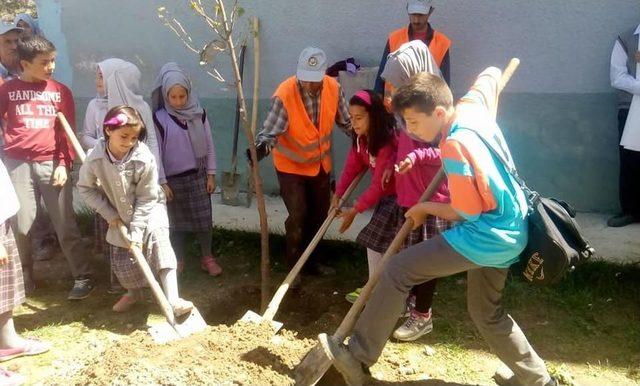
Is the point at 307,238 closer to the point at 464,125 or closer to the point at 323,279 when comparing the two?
the point at 323,279

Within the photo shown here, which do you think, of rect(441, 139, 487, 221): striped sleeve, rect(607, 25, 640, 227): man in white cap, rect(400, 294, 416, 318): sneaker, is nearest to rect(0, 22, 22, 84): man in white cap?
rect(400, 294, 416, 318): sneaker

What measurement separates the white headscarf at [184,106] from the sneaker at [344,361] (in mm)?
2019

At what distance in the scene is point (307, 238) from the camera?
434 centimetres

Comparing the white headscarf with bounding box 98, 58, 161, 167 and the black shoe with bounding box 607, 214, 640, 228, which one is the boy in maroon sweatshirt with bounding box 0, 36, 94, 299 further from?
the black shoe with bounding box 607, 214, 640, 228

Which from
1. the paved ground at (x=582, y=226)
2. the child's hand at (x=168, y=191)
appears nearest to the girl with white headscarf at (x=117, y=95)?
the child's hand at (x=168, y=191)

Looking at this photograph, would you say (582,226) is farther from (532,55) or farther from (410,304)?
(410,304)

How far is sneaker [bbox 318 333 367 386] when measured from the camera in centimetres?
277

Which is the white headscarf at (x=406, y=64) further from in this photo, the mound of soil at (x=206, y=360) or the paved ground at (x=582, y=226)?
the paved ground at (x=582, y=226)

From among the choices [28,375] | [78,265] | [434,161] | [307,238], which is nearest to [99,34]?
[78,265]

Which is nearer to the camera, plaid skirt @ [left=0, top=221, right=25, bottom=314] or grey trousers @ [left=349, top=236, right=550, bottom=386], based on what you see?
grey trousers @ [left=349, top=236, right=550, bottom=386]

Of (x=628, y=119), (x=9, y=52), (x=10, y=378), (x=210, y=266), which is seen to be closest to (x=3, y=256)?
(x=10, y=378)

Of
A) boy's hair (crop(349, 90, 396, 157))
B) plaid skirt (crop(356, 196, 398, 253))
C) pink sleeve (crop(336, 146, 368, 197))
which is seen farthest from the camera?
pink sleeve (crop(336, 146, 368, 197))

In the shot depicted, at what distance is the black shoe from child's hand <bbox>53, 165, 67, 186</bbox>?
431 cm

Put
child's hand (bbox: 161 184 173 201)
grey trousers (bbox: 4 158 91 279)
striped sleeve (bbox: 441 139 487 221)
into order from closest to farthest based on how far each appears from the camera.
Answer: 1. striped sleeve (bbox: 441 139 487 221)
2. grey trousers (bbox: 4 158 91 279)
3. child's hand (bbox: 161 184 173 201)
